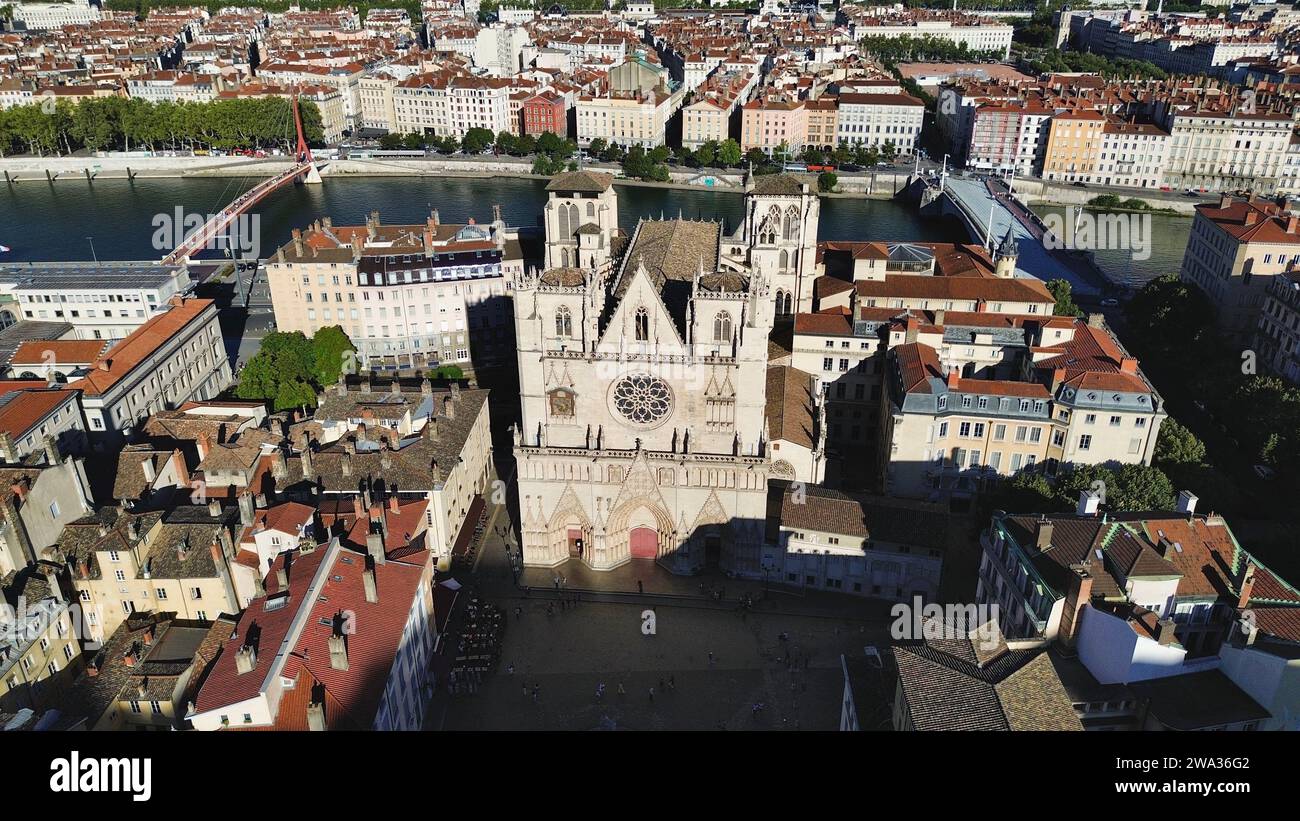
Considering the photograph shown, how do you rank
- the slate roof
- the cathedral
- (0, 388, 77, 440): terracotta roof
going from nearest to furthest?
the slate roof < the cathedral < (0, 388, 77, 440): terracotta roof

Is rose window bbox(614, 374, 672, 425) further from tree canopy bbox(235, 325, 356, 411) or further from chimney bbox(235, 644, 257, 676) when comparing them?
tree canopy bbox(235, 325, 356, 411)

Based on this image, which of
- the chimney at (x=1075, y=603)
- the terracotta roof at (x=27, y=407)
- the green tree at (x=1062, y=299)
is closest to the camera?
the chimney at (x=1075, y=603)

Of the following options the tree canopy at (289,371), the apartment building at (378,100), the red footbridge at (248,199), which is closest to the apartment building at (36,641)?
the tree canopy at (289,371)

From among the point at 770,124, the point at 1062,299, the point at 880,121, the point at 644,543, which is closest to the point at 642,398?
the point at 644,543

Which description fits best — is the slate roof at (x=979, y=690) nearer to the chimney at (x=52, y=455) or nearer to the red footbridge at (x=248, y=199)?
the chimney at (x=52, y=455)

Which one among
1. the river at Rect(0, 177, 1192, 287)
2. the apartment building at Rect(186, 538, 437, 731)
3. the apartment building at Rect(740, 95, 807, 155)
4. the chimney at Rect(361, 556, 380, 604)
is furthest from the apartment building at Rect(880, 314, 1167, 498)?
the apartment building at Rect(740, 95, 807, 155)

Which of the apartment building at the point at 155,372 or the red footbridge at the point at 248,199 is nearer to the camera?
the apartment building at the point at 155,372

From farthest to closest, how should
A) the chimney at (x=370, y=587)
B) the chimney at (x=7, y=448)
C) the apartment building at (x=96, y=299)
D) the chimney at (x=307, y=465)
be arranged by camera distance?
the apartment building at (x=96, y=299)
the chimney at (x=307, y=465)
the chimney at (x=7, y=448)
the chimney at (x=370, y=587)
